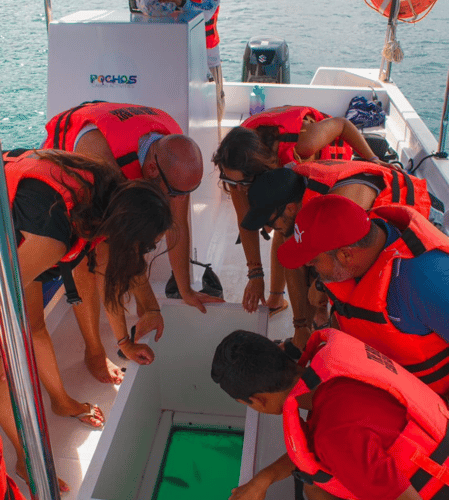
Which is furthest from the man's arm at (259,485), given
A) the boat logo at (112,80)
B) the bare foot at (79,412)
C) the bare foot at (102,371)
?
the boat logo at (112,80)

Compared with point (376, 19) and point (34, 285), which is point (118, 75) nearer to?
point (34, 285)

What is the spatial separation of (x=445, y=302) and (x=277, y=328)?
4.29 ft

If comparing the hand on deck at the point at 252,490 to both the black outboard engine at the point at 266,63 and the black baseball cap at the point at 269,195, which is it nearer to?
the black baseball cap at the point at 269,195

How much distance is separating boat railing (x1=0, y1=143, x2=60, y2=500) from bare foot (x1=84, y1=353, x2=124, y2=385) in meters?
1.64

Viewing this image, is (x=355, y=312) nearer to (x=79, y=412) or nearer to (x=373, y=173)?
(x=373, y=173)

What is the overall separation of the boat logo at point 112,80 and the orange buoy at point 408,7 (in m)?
2.63

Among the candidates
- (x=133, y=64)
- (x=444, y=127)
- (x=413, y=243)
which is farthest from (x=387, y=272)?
(x=444, y=127)

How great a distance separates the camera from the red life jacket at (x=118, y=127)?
185cm

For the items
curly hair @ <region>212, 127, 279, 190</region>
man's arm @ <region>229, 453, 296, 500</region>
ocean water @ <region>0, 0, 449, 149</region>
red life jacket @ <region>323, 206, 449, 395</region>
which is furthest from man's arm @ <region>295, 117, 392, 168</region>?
ocean water @ <region>0, 0, 449, 149</region>

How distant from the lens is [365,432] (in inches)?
44.4

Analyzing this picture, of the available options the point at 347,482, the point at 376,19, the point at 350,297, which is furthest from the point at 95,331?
the point at 376,19

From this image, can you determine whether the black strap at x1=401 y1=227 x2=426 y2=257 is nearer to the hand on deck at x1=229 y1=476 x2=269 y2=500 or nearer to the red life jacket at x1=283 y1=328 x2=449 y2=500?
the red life jacket at x1=283 y1=328 x2=449 y2=500

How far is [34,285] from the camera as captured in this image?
1.79 m

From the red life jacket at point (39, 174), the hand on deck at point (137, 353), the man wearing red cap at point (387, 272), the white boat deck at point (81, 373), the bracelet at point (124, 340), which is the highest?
the red life jacket at point (39, 174)
